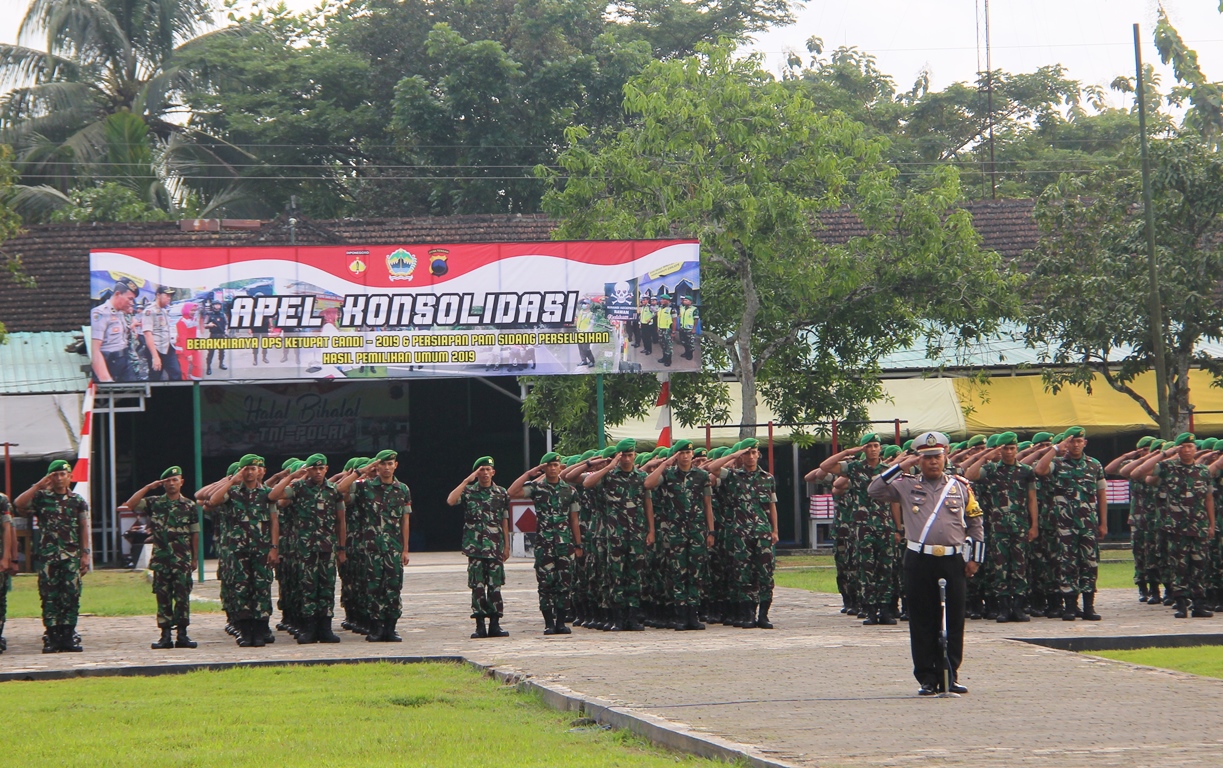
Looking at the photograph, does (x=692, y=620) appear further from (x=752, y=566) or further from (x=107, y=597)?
(x=107, y=597)

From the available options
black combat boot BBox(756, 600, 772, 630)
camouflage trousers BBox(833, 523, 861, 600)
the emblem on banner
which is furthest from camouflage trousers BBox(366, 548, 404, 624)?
the emblem on banner

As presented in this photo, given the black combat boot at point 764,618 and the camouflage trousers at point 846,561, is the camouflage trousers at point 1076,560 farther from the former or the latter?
the camouflage trousers at point 846,561

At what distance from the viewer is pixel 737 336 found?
1015 inches

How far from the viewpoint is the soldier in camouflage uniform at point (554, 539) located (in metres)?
15.1

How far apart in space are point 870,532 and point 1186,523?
10.3 feet

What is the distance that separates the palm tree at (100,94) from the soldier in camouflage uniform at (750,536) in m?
26.7

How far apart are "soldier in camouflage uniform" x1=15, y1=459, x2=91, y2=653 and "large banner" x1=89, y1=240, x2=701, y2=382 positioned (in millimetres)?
8432

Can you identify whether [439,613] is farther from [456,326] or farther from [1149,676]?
[1149,676]

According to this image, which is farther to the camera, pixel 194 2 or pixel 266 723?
pixel 194 2

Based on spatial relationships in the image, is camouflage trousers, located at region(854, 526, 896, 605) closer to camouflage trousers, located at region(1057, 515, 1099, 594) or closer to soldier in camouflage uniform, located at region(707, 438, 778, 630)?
soldier in camouflage uniform, located at region(707, 438, 778, 630)

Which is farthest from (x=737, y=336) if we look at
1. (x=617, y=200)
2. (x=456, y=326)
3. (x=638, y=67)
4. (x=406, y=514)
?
(x=638, y=67)

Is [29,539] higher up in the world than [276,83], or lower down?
lower down

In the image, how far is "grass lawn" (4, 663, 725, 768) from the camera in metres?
8.49

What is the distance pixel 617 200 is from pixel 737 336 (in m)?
2.99
